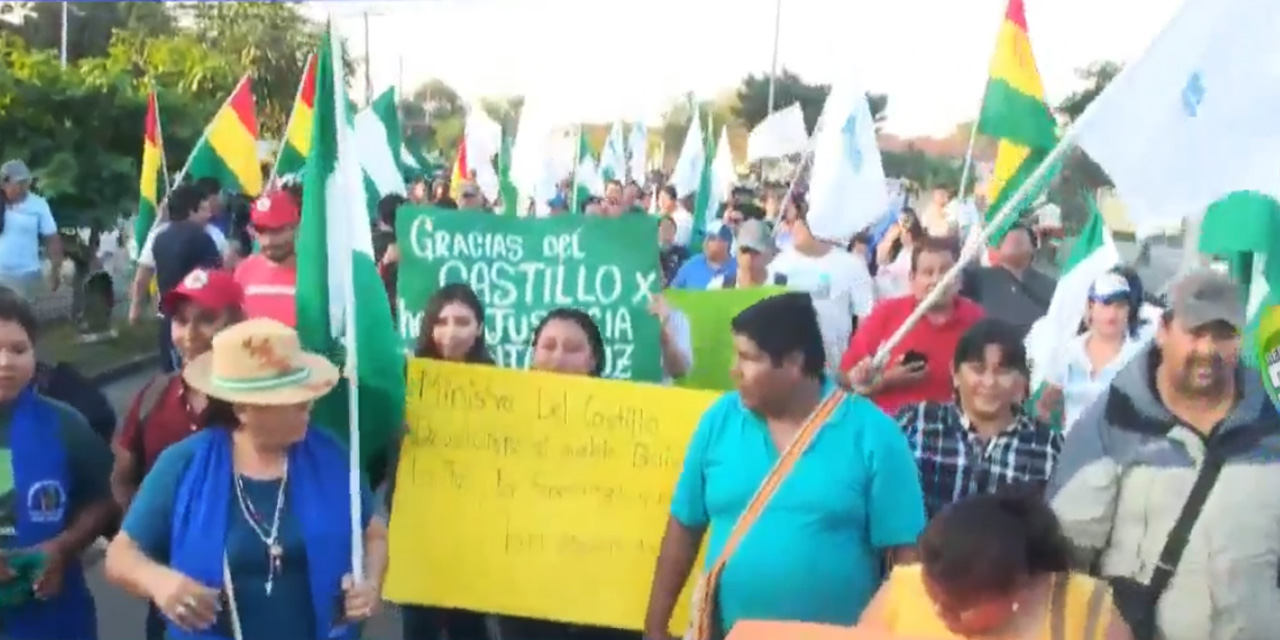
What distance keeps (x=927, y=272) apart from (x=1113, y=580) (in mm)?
2804

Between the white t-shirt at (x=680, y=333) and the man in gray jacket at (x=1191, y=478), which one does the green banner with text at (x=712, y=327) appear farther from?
the man in gray jacket at (x=1191, y=478)

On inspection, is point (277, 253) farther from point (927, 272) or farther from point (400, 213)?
point (927, 272)

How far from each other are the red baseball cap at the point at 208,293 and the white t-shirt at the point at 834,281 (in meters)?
3.59

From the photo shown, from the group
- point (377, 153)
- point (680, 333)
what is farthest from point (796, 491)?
point (377, 153)

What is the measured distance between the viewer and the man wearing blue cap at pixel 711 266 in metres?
9.89

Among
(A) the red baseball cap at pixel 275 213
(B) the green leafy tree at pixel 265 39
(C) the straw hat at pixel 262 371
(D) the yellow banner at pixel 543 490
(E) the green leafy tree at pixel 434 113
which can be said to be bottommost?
(D) the yellow banner at pixel 543 490

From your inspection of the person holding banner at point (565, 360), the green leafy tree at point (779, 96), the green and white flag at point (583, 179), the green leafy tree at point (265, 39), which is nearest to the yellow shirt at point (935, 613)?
the person holding banner at point (565, 360)

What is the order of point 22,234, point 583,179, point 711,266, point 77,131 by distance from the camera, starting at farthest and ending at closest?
point 77,131, point 583,179, point 22,234, point 711,266

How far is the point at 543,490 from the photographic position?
15.7 ft

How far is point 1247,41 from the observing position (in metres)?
3.50

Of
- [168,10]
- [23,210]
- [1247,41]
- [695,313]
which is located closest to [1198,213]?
[1247,41]

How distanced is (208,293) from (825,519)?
70.6 inches

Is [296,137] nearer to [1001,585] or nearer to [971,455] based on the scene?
[971,455]

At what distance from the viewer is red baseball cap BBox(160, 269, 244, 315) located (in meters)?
4.48
